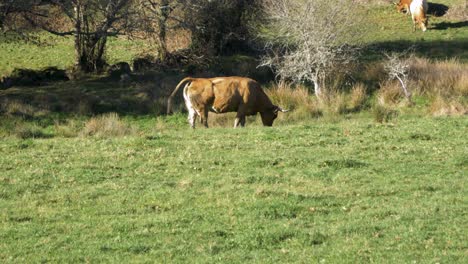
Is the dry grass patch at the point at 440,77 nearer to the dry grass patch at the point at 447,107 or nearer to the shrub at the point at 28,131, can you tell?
the dry grass patch at the point at 447,107

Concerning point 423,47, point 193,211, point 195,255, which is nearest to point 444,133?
point 193,211

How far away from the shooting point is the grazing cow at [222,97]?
69.7 feet

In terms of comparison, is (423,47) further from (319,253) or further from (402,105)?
(319,253)

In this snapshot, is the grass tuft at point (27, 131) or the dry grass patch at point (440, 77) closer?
the grass tuft at point (27, 131)

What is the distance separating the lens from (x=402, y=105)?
24.8 m

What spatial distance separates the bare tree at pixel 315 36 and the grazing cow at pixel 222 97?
15.6 ft

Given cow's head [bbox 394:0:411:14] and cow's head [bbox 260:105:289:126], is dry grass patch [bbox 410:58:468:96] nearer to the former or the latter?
cow's head [bbox 260:105:289:126]

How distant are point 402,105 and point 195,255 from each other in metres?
16.5

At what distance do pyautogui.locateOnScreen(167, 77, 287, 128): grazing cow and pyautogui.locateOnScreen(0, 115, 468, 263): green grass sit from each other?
13.8 feet

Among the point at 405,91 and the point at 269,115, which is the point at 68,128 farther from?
the point at 405,91

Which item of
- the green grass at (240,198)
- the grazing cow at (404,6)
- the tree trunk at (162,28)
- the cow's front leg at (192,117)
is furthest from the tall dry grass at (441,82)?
the grazing cow at (404,6)

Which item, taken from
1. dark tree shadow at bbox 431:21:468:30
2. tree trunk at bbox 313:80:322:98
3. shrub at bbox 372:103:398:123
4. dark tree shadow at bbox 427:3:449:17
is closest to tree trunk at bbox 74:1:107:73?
tree trunk at bbox 313:80:322:98

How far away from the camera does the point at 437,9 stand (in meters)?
41.0

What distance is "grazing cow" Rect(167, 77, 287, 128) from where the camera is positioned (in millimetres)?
21234
